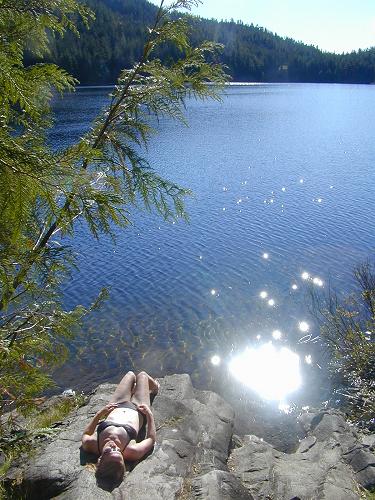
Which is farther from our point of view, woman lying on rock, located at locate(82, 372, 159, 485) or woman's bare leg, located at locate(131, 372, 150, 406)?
woman's bare leg, located at locate(131, 372, 150, 406)

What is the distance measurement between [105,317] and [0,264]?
1475 cm

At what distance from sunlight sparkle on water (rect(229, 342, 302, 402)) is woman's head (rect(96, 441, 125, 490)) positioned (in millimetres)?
7970

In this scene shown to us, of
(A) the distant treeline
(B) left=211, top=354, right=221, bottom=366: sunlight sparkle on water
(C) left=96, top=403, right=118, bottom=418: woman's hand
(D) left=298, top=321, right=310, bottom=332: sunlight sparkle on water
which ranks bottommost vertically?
(B) left=211, top=354, right=221, bottom=366: sunlight sparkle on water

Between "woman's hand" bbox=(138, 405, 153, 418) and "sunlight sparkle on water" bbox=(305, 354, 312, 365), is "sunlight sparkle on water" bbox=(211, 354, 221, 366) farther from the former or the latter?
"woman's hand" bbox=(138, 405, 153, 418)

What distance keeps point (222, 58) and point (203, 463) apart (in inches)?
6116

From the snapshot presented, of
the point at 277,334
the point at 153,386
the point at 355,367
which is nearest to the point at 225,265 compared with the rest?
the point at 277,334

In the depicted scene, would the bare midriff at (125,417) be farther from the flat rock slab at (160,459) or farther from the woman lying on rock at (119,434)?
the flat rock slab at (160,459)

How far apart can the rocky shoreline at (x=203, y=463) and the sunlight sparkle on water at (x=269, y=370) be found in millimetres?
2855

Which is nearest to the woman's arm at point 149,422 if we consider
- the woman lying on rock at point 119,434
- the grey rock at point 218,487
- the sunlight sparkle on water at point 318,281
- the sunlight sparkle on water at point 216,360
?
the woman lying on rock at point 119,434

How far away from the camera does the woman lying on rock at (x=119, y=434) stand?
7.03 meters

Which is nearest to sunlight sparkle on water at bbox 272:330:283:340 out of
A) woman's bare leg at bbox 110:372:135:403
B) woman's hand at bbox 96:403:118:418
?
woman's bare leg at bbox 110:372:135:403

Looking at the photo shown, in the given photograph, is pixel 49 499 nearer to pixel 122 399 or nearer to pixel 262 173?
pixel 122 399

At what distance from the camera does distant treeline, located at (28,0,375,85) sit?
329ft

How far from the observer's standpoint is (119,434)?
7852 millimetres
